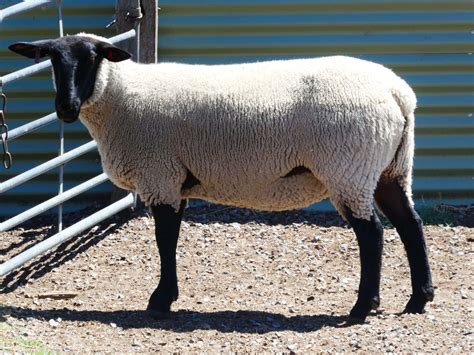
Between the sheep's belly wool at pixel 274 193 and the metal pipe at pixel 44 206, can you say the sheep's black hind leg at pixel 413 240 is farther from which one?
the metal pipe at pixel 44 206

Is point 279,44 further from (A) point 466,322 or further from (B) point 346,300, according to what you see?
(A) point 466,322

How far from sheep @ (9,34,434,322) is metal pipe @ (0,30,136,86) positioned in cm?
21

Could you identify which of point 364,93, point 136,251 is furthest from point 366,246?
point 136,251

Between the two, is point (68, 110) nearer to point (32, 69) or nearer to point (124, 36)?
point (32, 69)

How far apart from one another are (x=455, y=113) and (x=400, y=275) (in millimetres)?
2131

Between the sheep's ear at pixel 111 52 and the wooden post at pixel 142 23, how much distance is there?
191 cm

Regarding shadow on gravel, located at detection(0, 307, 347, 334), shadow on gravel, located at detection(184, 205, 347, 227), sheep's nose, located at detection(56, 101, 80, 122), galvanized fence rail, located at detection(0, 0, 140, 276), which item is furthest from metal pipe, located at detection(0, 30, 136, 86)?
shadow on gravel, located at detection(184, 205, 347, 227)

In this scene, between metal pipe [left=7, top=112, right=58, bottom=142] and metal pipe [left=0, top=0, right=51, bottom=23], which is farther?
metal pipe [left=7, top=112, right=58, bottom=142]

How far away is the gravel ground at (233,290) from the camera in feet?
20.8

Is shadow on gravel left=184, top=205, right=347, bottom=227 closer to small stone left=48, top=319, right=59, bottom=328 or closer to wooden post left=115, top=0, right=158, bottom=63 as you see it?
wooden post left=115, top=0, right=158, bottom=63

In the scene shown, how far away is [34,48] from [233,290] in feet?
7.41

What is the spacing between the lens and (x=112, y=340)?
6.40 m

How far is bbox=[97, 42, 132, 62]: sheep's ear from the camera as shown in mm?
6816

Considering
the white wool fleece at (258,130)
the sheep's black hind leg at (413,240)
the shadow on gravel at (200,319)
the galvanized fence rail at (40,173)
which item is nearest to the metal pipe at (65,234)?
the galvanized fence rail at (40,173)
